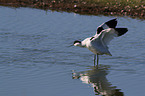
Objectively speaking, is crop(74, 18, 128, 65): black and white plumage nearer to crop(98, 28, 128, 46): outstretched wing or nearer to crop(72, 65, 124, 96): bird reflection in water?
crop(98, 28, 128, 46): outstretched wing

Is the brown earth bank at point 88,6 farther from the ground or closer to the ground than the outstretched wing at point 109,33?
closer to the ground

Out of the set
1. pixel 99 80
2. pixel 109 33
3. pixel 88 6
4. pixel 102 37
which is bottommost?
pixel 99 80

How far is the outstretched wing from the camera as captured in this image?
9.67 metres

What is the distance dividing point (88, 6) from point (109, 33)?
1398 cm

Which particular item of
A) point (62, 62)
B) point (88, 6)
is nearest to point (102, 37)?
point (62, 62)

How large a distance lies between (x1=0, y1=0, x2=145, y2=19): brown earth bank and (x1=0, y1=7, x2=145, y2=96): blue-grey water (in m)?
3.70

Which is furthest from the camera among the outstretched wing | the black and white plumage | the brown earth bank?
the brown earth bank

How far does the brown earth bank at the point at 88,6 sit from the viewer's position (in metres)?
22.4

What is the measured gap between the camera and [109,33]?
33.3 ft

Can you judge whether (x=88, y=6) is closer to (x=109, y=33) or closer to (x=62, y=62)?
(x=62, y=62)

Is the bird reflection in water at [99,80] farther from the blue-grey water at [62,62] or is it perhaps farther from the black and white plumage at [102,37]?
the black and white plumage at [102,37]

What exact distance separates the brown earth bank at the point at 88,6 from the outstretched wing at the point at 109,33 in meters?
11.4

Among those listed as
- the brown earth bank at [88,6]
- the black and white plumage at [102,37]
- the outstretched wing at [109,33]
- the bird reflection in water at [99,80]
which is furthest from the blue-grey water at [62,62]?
the brown earth bank at [88,6]

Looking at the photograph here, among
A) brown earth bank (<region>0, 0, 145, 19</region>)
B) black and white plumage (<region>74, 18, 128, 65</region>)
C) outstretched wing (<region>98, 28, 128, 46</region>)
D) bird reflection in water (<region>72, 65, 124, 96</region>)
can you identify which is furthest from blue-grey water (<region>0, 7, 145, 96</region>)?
brown earth bank (<region>0, 0, 145, 19</region>)
